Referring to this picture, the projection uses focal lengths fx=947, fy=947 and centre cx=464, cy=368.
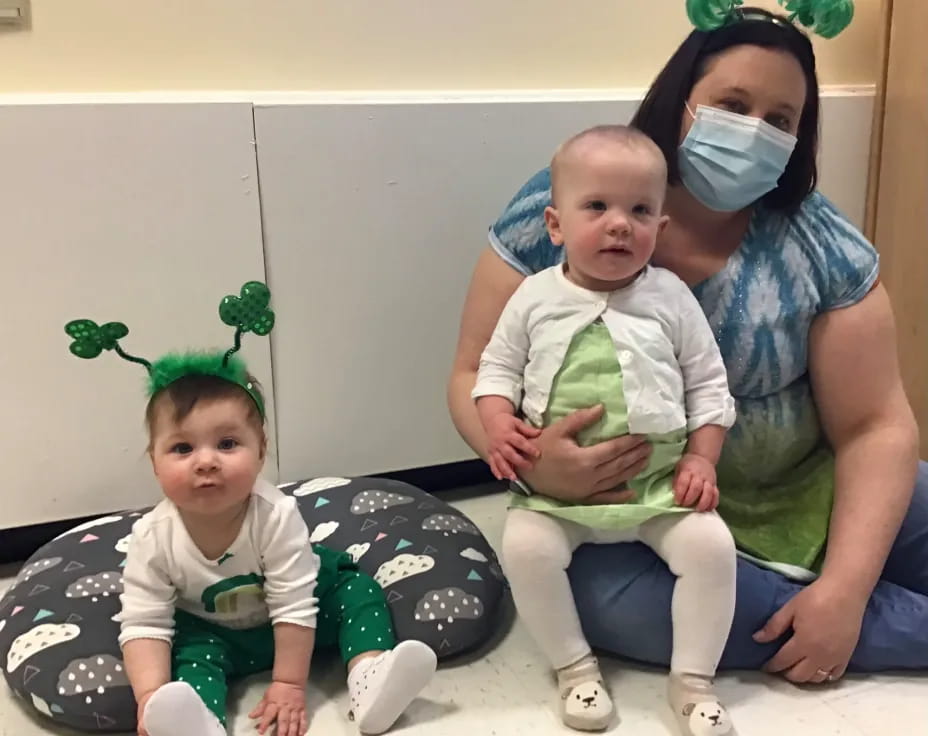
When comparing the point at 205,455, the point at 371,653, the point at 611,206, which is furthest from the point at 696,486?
the point at 205,455

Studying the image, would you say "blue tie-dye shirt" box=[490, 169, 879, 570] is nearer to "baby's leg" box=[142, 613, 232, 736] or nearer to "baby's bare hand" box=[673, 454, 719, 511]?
"baby's bare hand" box=[673, 454, 719, 511]

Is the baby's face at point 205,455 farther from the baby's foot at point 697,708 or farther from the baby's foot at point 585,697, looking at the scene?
the baby's foot at point 697,708

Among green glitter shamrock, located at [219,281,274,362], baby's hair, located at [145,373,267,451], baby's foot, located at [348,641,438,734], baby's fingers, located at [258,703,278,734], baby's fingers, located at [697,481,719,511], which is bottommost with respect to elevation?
baby's fingers, located at [258,703,278,734]

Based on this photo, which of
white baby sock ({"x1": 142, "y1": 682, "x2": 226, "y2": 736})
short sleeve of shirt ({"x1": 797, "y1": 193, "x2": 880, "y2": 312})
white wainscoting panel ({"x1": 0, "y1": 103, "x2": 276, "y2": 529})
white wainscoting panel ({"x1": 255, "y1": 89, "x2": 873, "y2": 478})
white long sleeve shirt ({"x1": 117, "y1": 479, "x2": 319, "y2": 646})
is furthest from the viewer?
white wainscoting panel ({"x1": 255, "y1": 89, "x2": 873, "y2": 478})

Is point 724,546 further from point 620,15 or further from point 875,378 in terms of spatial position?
point 620,15

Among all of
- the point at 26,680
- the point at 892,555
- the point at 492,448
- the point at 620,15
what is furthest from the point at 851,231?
the point at 26,680

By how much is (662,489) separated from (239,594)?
19.5 inches

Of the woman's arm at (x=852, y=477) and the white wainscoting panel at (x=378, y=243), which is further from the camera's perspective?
the white wainscoting panel at (x=378, y=243)

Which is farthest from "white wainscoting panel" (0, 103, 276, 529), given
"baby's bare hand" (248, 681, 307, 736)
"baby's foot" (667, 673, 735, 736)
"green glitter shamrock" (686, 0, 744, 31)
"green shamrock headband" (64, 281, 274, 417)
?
"baby's foot" (667, 673, 735, 736)

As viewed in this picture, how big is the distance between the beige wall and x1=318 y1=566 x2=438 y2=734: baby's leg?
31.0 inches

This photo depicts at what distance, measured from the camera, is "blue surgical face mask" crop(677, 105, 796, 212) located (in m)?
1.11

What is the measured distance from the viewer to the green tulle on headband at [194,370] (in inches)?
40.4

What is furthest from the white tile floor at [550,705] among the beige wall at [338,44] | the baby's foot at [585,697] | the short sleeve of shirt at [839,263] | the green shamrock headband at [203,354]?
the beige wall at [338,44]

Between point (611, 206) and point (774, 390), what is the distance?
0.37m
